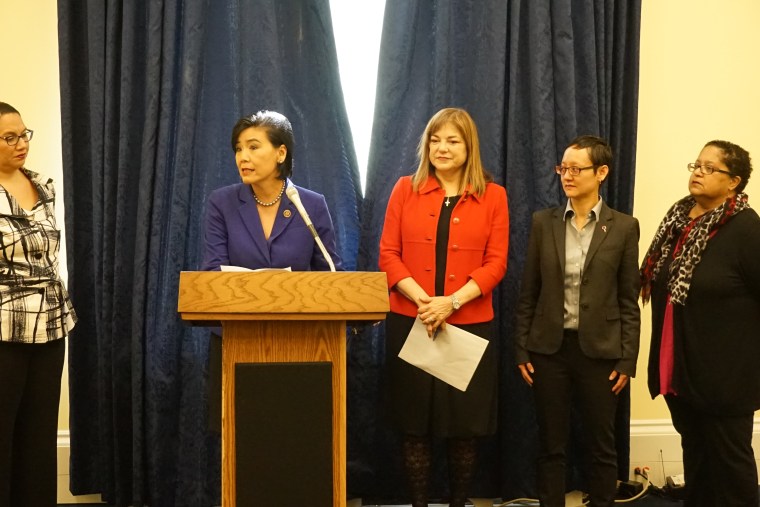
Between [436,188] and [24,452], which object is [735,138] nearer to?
[436,188]

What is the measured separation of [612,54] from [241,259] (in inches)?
78.1

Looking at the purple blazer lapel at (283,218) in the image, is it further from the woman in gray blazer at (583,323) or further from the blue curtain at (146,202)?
the woman in gray blazer at (583,323)

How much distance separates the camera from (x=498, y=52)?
3.19 metres

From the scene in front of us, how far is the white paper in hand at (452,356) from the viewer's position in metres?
2.61

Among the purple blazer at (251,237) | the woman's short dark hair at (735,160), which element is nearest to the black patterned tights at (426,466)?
the purple blazer at (251,237)

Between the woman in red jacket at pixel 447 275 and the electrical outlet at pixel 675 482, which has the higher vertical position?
the woman in red jacket at pixel 447 275

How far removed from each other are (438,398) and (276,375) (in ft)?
3.13

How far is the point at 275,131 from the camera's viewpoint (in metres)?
2.50

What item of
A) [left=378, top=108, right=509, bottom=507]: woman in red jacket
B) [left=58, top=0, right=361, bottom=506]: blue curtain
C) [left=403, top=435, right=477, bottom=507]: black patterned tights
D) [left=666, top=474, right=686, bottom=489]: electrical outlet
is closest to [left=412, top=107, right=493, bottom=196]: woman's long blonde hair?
[left=378, top=108, right=509, bottom=507]: woman in red jacket

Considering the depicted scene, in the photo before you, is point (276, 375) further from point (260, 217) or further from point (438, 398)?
point (438, 398)

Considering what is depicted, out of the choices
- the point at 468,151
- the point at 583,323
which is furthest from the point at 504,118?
the point at 583,323

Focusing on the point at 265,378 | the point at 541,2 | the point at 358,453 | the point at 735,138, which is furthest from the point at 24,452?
the point at 735,138

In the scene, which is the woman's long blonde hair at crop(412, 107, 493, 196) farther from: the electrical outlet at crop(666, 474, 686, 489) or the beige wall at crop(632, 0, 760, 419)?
the electrical outlet at crop(666, 474, 686, 489)

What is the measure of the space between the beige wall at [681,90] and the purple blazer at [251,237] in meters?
1.85
